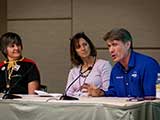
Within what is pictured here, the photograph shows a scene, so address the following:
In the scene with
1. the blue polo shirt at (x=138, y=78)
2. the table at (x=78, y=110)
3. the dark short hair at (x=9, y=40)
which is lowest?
the table at (x=78, y=110)

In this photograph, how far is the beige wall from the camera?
4086mm

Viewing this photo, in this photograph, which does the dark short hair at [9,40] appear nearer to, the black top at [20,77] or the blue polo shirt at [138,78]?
the black top at [20,77]

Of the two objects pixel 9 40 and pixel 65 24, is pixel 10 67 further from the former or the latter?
pixel 65 24

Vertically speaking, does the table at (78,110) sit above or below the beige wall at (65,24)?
below

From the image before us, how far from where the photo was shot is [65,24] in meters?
4.43

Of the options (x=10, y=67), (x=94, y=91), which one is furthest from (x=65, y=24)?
(x=94, y=91)

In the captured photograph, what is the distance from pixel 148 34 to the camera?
161 inches

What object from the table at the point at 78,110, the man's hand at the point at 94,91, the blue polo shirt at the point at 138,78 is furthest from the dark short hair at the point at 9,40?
the table at the point at 78,110

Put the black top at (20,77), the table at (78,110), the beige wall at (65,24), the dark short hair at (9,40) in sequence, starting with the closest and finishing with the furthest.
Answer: the table at (78,110)
the black top at (20,77)
the dark short hair at (9,40)
the beige wall at (65,24)

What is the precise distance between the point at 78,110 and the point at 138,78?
2.36 feet

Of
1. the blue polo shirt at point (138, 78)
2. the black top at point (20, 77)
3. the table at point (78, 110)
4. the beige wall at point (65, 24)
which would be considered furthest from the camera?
the beige wall at point (65, 24)

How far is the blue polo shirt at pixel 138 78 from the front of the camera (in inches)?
103

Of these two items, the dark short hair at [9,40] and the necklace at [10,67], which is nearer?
the necklace at [10,67]

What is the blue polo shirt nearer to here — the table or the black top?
the table
